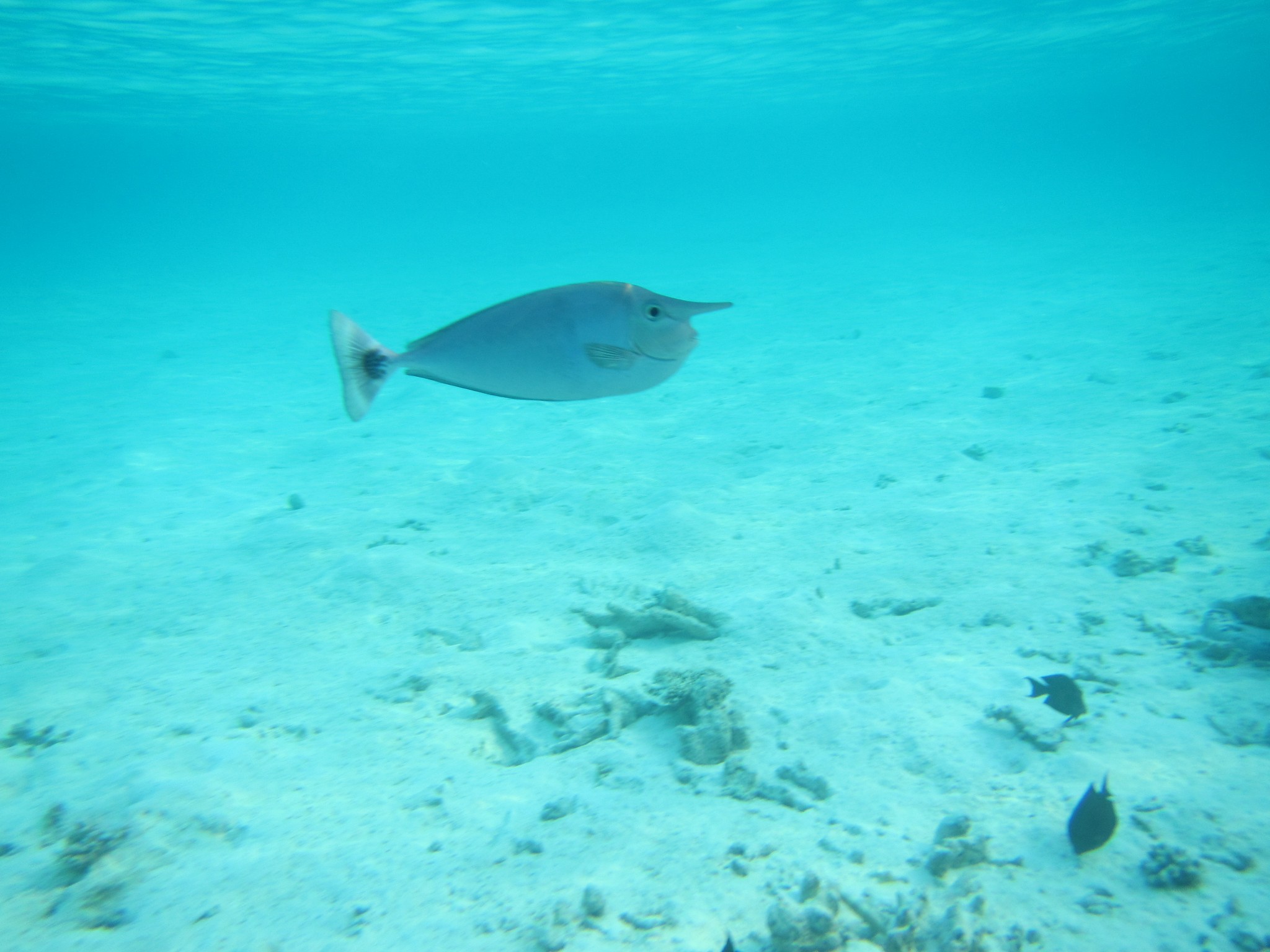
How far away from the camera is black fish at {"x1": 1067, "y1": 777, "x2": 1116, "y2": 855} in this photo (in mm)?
2609

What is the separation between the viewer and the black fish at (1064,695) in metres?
3.41

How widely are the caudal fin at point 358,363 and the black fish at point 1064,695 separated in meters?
3.42

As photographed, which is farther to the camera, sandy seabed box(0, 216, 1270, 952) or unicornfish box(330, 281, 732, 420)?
sandy seabed box(0, 216, 1270, 952)

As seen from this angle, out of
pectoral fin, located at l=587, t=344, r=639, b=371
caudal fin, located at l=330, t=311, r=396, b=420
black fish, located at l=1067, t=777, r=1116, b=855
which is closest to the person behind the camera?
pectoral fin, located at l=587, t=344, r=639, b=371

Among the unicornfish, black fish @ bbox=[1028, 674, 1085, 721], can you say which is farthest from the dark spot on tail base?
black fish @ bbox=[1028, 674, 1085, 721]

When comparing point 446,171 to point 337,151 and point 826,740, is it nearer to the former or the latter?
point 337,151

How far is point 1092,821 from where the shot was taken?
261 cm

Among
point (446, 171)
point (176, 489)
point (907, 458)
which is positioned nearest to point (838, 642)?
point (907, 458)

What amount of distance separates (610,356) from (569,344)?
0.14 metres

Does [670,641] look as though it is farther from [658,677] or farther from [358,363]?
[358,363]

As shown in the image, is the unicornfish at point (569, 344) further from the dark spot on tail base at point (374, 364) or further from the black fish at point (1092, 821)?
the black fish at point (1092, 821)

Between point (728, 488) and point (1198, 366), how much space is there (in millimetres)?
7995

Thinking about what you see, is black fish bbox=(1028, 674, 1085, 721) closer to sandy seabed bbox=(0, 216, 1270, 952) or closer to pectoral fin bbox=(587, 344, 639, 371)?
sandy seabed bbox=(0, 216, 1270, 952)

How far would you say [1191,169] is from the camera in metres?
64.0
